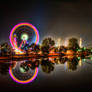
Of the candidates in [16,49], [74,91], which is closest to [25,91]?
[74,91]

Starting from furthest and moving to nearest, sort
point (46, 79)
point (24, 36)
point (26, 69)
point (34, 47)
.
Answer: point (34, 47) < point (24, 36) < point (26, 69) < point (46, 79)

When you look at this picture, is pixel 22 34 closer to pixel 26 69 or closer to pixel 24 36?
pixel 24 36

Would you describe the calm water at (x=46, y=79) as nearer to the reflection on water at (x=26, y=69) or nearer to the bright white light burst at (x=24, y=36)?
the reflection on water at (x=26, y=69)

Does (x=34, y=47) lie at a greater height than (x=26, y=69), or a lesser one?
greater

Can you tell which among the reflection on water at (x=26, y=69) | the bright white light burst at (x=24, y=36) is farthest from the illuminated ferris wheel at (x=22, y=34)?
the reflection on water at (x=26, y=69)

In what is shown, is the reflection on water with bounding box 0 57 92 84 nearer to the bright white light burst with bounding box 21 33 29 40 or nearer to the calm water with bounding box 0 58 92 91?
the calm water with bounding box 0 58 92 91

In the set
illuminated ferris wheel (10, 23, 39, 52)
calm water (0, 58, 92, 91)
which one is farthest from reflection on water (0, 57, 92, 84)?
illuminated ferris wheel (10, 23, 39, 52)

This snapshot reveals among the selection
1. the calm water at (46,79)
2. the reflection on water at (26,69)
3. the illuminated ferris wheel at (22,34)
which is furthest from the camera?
the illuminated ferris wheel at (22,34)

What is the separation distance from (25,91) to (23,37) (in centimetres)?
2641

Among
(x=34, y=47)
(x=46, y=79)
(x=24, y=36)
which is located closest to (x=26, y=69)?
(x=46, y=79)

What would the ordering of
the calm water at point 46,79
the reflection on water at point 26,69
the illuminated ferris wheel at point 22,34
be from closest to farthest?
1. the calm water at point 46,79
2. the reflection on water at point 26,69
3. the illuminated ferris wheel at point 22,34

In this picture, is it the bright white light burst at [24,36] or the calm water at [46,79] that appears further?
the bright white light burst at [24,36]

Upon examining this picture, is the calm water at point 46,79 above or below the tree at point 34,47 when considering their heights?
below

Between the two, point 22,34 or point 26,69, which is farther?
point 22,34
